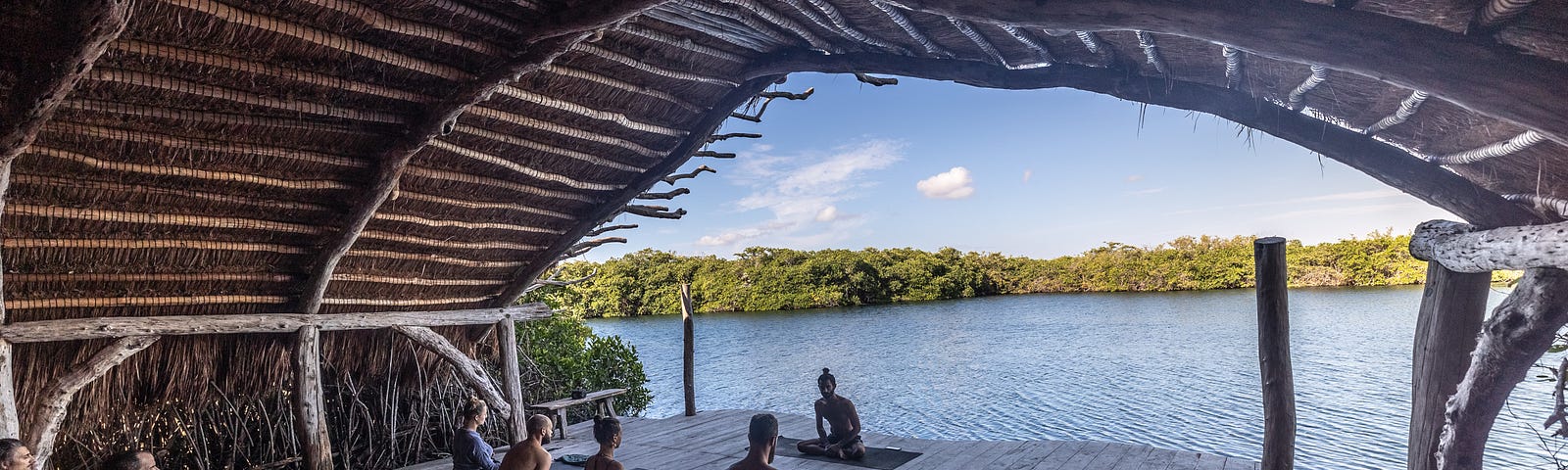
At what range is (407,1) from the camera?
3227 millimetres

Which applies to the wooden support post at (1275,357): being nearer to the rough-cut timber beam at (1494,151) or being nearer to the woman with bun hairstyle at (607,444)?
the rough-cut timber beam at (1494,151)

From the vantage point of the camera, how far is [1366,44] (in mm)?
1533

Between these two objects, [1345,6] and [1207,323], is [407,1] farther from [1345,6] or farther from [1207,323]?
[1207,323]

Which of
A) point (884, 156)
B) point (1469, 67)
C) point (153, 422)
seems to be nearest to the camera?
point (1469, 67)

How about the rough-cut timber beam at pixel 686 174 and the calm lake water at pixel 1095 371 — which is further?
the calm lake water at pixel 1095 371

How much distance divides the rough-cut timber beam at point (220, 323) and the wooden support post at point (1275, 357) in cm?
554

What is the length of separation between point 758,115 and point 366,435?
4228mm

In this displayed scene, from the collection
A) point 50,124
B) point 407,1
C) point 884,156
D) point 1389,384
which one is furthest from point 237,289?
point 884,156

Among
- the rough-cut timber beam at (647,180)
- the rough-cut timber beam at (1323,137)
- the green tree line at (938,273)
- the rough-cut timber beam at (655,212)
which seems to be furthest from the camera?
the green tree line at (938,273)

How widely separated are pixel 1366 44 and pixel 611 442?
9.32 ft

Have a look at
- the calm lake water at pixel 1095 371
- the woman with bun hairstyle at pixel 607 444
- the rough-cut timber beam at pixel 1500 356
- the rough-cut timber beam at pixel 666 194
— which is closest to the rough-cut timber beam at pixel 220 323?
the rough-cut timber beam at pixel 666 194

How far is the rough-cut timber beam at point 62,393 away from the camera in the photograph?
165 inches

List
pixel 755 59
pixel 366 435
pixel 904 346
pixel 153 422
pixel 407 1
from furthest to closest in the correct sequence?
pixel 904 346 → pixel 366 435 → pixel 153 422 → pixel 755 59 → pixel 407 1

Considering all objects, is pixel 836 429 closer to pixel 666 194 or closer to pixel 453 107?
pixel 666 194
